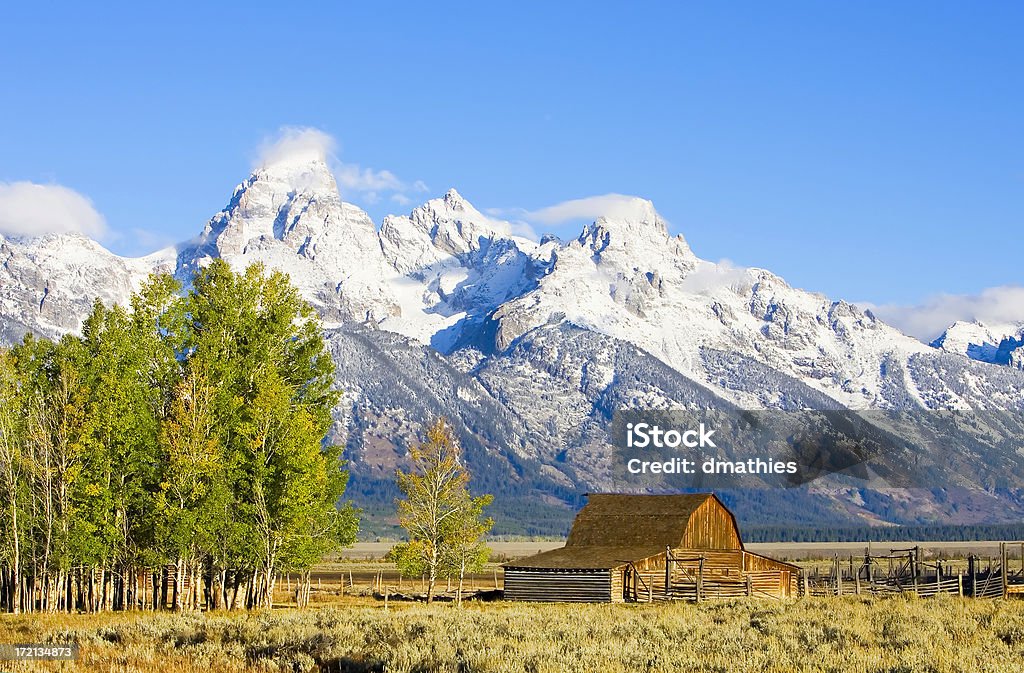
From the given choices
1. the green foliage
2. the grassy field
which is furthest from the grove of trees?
the green foliage

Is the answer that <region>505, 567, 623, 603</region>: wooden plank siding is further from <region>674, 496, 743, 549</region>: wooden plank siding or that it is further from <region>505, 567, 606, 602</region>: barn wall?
<region>674, 496, 743, 549</region>: wooden plank siding

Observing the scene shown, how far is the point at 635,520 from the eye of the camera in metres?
76.3

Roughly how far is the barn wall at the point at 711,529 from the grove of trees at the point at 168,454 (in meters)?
23.0

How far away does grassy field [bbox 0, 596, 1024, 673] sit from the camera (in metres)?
30.2

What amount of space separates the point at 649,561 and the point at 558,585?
542cm

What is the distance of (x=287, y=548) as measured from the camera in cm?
5572

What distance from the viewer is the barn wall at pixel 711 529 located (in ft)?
244

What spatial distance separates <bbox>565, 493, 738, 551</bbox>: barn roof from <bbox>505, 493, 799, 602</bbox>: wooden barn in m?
0.06

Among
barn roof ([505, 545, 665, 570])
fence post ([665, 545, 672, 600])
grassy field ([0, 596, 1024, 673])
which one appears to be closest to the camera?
grassy field ([0, 596, 1024, 673])

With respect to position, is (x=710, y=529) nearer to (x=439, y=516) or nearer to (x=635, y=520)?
(x=635, y=520)

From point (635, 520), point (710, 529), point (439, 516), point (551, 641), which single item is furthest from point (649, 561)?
point (551, 641)

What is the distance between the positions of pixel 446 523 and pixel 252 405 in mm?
16342

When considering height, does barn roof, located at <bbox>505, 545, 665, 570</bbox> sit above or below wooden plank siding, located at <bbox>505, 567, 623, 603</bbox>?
above

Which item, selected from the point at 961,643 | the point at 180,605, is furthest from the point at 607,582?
the point at 961,643
